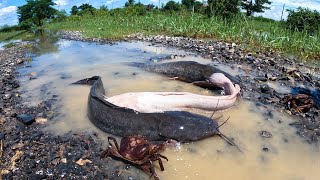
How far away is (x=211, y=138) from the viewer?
565 cm

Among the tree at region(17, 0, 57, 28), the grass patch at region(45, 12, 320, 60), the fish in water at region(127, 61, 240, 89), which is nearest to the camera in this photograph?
the fish in water at region(127, 61, 240, 89)

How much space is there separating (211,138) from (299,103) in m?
2.55

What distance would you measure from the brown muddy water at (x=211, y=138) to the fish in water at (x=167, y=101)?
192 millimetres

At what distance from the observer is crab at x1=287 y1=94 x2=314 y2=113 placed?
268 inches

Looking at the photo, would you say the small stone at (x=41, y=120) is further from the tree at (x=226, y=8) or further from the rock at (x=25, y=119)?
the tree at (x=226, y=8)

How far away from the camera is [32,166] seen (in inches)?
194

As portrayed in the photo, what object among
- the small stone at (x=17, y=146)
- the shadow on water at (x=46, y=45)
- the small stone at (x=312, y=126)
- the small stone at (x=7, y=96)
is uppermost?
the small stone at (x=312, y=126)

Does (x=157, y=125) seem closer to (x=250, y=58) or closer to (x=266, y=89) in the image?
(x=266, y=89)

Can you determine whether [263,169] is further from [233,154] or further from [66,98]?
[66,98]

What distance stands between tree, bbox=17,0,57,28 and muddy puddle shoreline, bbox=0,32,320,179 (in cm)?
3531

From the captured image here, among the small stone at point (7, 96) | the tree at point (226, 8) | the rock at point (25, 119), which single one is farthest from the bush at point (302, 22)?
the rock at point (25, 119)

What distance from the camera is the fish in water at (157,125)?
5.45 m

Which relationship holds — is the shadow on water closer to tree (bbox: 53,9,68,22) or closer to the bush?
the bush

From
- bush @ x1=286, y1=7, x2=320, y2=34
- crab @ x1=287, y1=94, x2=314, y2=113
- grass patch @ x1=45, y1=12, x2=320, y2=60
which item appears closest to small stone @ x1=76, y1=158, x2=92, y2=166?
crab @ x1=287, y1=94, x2=314, y2=113
